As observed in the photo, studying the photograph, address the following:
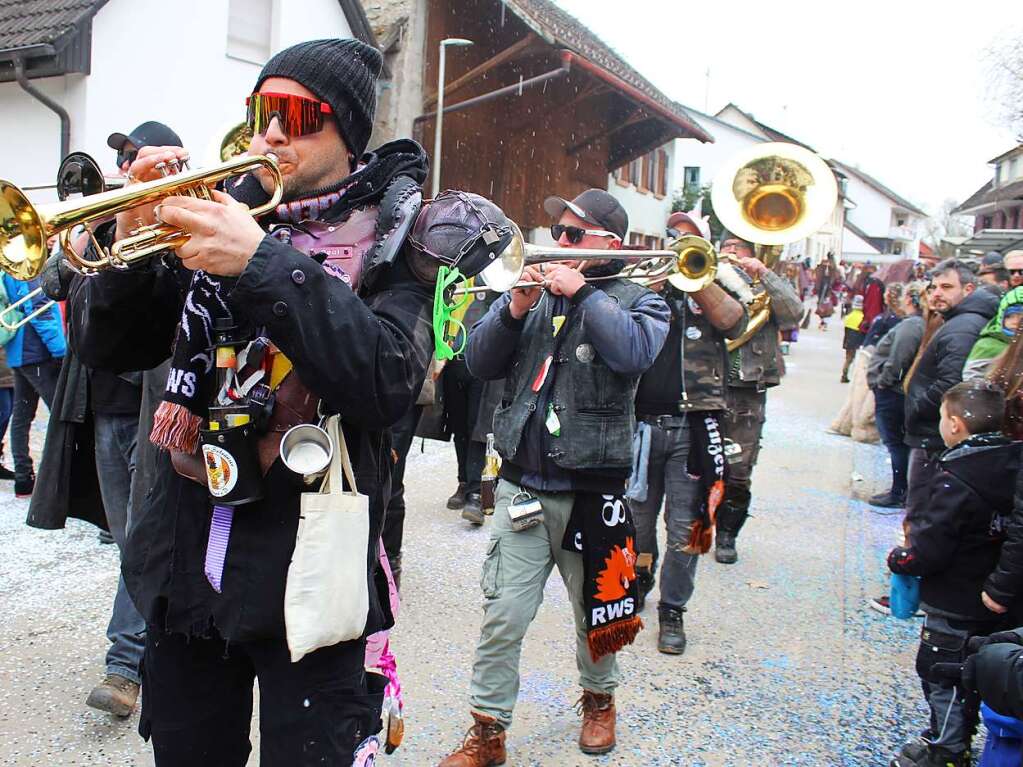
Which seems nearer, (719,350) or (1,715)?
(1,715)

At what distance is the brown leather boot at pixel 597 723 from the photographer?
10.6 ft

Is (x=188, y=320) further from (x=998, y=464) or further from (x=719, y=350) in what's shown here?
(x=719, y=350)

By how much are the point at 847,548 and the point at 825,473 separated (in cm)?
246

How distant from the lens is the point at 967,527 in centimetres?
317

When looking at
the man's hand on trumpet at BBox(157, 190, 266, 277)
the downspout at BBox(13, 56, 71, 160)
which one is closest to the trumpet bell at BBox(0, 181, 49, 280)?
the man's hand on trumpet at BBox(157, 190, 266, 277)

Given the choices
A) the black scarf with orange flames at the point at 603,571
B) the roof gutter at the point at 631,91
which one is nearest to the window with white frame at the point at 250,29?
the roof gutter at the point at 631,91

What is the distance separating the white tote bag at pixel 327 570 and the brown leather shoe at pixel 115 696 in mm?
1925

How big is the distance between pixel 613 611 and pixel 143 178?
2094 millimetres

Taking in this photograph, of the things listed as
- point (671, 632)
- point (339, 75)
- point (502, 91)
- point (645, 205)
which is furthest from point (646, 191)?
point (339, 75)

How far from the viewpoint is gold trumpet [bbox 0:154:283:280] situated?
1.66m

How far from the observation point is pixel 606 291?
3559mm

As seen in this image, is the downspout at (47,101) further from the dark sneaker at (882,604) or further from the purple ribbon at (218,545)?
the purple ribbon at (218,545)

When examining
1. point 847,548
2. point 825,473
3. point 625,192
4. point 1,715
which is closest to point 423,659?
point 1,715

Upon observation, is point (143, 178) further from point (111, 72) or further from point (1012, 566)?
point (111, 72)
